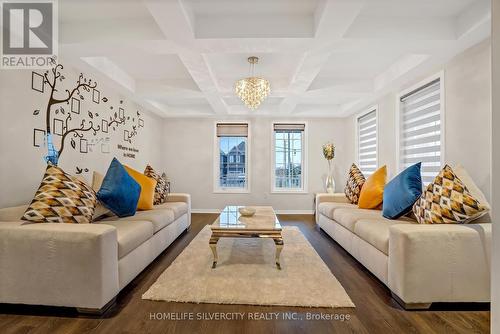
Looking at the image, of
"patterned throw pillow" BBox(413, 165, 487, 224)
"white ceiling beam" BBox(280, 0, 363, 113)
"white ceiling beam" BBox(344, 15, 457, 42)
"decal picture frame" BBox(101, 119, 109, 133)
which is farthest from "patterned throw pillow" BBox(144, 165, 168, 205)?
"patterned throw pillow" BBox(413, 165, 487, 224)

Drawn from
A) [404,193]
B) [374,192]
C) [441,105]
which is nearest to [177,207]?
[374,192]

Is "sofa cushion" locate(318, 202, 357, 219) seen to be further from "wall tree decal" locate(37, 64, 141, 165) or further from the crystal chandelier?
"wall tree decal" locate(37, 64, 141, 165)

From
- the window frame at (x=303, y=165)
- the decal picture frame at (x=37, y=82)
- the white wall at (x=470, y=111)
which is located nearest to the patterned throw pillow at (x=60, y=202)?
the decal picture frame at (x=37, y=82)

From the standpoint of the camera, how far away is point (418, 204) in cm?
251

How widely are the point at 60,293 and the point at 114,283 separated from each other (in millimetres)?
341

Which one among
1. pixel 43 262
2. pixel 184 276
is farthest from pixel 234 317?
pixel 43 262

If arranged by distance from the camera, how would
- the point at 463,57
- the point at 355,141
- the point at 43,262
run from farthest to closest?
the point at 355,141, the point at 463,57, the point at 43,262

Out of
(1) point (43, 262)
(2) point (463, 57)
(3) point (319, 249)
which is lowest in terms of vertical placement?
(3) point (319, 249)

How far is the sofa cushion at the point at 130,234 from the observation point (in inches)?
85.4

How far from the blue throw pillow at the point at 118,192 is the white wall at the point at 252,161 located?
3.13 metres

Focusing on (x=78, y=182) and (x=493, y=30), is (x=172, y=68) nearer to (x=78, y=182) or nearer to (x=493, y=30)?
(x=78, y=182)

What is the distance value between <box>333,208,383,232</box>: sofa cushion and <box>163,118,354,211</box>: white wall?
259cm

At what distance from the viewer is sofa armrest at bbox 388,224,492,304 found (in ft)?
6.26
